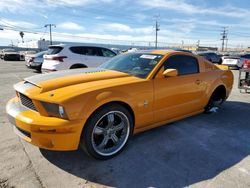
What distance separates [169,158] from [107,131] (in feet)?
3.20

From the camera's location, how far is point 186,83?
446 cm

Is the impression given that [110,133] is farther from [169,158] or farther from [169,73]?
[169,73]

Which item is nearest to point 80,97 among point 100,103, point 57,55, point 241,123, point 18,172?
point 100,103

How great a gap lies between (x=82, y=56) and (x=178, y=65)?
246 inches

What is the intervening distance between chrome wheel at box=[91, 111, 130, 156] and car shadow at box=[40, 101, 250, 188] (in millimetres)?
155

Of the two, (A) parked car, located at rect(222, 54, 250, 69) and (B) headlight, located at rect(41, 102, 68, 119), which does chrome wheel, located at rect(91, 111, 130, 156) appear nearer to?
(B) headlight, located at rect(41, 102, 68, 119)

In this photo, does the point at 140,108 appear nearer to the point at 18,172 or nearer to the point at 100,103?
the point at 100,103

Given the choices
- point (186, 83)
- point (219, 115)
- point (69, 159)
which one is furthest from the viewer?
point (219, 115)

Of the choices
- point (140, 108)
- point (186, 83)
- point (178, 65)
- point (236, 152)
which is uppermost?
point (178, 65)

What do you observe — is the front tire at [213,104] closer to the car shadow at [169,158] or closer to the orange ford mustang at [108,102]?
the orange ford mustang at [108,102]

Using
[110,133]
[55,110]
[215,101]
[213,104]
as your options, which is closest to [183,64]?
[213,104]

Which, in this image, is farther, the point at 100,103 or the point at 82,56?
the point at 82,56

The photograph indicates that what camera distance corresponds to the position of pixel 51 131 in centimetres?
284

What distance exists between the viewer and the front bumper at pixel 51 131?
9.32 ft
